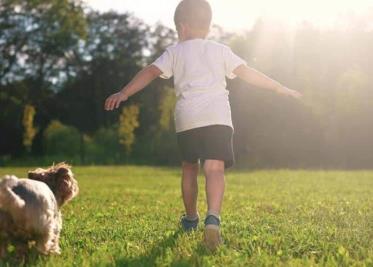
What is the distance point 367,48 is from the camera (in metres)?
40.0

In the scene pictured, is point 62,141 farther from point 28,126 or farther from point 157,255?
point 157,255

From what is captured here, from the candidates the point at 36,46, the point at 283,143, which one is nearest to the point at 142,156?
the point at 283,143

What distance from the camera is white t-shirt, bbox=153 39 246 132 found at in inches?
238

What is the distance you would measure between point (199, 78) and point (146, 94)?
49.9 m

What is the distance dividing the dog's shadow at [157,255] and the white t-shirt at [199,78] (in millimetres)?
1157

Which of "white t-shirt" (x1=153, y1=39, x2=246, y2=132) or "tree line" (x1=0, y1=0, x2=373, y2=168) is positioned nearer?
"white t-shirt" (x1=153, y1=39, x2=246, y2=132)

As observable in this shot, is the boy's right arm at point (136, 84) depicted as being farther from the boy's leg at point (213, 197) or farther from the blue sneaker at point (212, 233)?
the blue sneaker at point (212, 233)

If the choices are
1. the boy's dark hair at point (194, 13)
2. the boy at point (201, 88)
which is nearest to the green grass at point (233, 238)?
the boy at point (201, 88)

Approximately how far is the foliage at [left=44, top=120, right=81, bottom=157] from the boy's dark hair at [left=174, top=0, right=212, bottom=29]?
39831 millimetres

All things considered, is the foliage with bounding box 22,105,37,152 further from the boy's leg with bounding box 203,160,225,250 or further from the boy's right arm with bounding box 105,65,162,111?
the boy's leg with bounding box 203,160,225,250

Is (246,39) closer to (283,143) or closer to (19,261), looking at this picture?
(283,143)

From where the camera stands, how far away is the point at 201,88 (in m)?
6.09

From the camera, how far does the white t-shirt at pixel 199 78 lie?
605cm

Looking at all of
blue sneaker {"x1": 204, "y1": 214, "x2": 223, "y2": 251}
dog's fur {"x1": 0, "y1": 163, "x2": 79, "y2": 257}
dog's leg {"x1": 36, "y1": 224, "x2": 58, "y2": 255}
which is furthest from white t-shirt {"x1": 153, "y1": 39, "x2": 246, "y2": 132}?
dog's leg {"x1": 36, "y1": 224, "x2": 58, "y2": 255}
